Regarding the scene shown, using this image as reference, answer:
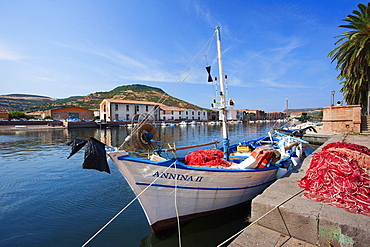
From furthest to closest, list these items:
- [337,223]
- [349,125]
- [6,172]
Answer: [349,125], [6,172], [337,223]

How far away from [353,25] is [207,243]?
26.0 meters

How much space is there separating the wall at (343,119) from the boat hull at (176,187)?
21659mm

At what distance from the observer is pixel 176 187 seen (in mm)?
5156

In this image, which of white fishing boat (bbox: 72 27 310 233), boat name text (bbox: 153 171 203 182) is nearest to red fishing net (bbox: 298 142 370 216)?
white fishing boat (bbox: 72 27 310 233)

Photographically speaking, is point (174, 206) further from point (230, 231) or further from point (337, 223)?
point (337, 223)

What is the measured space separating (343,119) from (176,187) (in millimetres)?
24410

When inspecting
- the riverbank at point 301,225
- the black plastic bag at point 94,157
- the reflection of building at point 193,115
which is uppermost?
the reflection of building at point 193,115

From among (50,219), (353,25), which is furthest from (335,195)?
(353,25)

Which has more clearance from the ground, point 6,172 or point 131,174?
point 131,174


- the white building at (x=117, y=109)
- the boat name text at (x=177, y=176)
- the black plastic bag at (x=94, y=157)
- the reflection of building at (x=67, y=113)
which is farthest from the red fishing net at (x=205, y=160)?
the reflection of building at (x=67, y=113)

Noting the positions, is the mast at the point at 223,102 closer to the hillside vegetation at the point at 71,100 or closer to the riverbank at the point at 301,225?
the riverbank at the point at 301,225

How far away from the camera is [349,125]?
21.2 metres

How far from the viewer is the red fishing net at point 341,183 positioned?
152 inches

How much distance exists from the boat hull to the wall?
21.7 m
